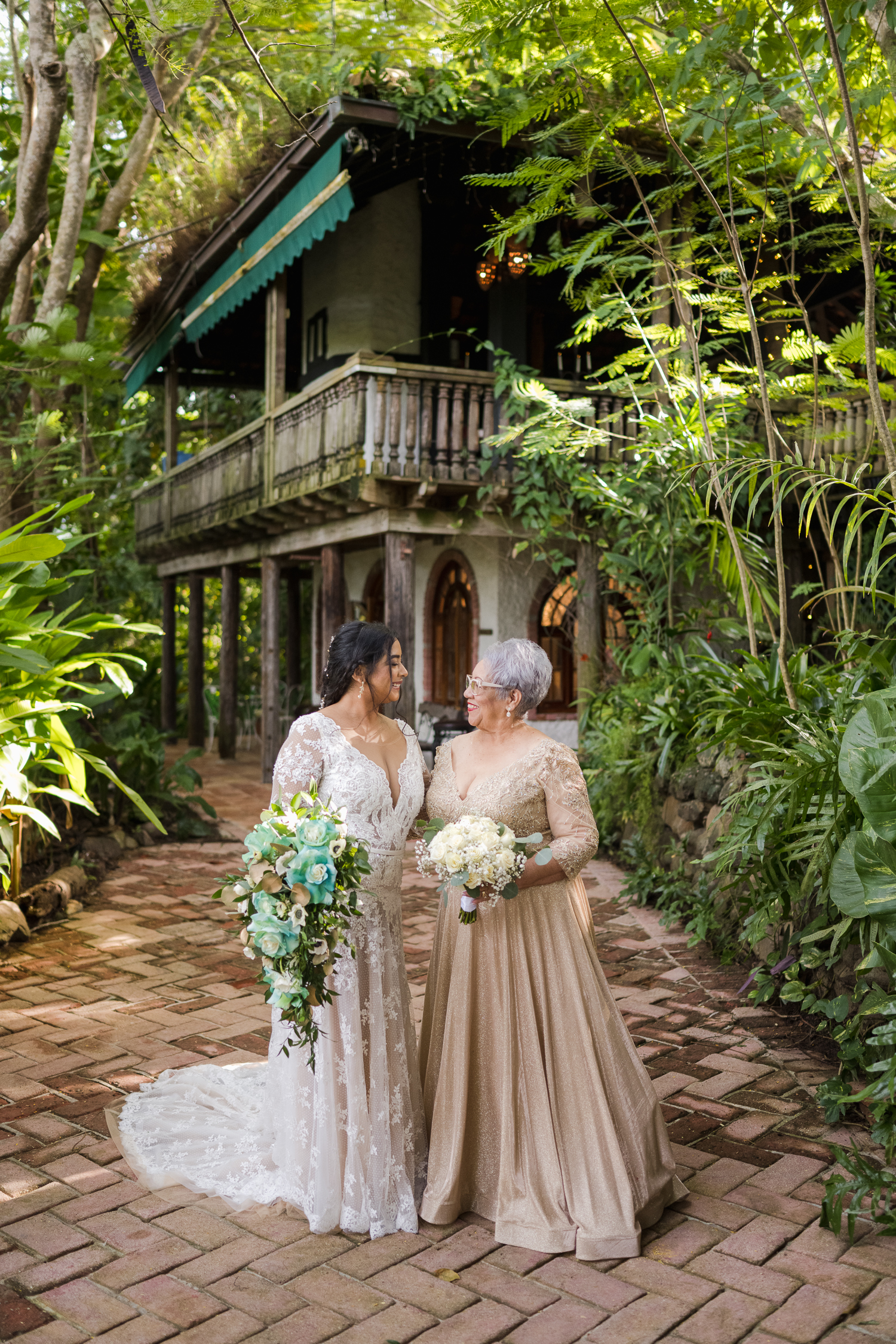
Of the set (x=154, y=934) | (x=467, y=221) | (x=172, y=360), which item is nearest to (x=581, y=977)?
(x=154, y=934)

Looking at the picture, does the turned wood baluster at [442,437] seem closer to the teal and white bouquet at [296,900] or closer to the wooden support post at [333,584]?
the wooden support post at [333,584]

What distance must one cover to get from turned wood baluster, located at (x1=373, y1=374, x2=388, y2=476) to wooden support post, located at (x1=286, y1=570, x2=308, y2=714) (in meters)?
7.44

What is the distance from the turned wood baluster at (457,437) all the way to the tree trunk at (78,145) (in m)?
3.30

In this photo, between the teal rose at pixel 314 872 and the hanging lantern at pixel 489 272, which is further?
the hanging lantern at pixel 489 272

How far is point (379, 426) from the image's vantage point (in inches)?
361

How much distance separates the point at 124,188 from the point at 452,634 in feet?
18.8

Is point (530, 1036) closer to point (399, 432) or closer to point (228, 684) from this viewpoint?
point (399, 432)

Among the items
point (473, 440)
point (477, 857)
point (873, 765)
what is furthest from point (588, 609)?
point (477, 857)

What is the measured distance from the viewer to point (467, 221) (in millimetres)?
11070

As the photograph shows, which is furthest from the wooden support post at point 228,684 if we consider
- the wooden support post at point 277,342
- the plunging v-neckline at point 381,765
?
the plunging v-neckline at point 381,765

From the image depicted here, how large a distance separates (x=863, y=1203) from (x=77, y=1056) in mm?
2790

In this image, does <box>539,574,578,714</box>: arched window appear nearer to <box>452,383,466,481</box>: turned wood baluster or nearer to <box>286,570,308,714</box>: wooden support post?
<box>452,383,466,481</box>: turned wood baluster

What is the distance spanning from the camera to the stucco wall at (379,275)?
11758 millimetres

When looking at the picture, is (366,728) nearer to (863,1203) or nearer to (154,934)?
(863,1203)
